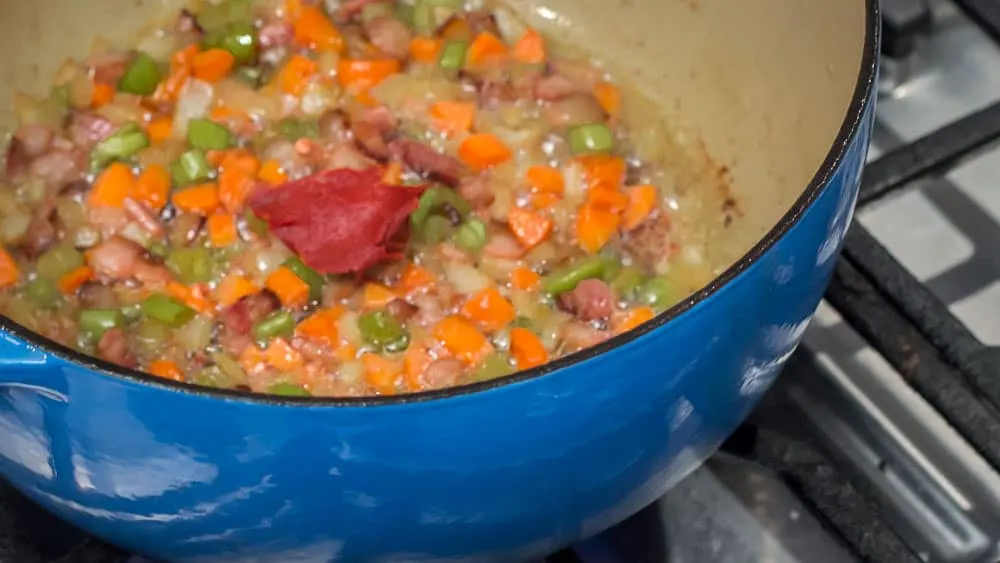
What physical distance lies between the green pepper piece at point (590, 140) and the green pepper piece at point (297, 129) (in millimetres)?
215

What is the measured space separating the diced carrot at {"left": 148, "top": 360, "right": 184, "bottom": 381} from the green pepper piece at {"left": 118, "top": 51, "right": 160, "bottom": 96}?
0.28m

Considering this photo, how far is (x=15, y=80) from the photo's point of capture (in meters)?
0.99

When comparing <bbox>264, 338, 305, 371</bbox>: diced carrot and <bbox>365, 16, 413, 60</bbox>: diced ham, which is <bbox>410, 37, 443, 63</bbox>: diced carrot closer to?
<bbox>365, 16, 413, 60</bbox>: diced ham

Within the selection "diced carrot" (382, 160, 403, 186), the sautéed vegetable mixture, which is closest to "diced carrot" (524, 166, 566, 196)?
the sautéed vegetable mixture

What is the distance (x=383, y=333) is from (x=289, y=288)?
3.2 inches

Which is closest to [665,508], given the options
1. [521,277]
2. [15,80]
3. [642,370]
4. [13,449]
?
[521,277]

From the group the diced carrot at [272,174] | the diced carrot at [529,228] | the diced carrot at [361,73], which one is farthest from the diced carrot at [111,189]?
the diced carrot at [529,228]

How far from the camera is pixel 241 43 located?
3.41 feet

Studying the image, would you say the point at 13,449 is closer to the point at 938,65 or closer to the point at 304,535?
the point at 304,535

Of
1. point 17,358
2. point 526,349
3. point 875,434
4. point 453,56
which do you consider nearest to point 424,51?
point 453,56

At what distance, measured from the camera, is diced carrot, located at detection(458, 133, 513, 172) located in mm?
981

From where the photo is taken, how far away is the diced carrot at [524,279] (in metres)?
0.91

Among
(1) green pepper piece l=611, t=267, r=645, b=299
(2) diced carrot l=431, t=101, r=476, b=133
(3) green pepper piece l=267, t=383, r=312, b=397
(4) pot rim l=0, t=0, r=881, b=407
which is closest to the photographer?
(4) pot rim l=0, t=0, r=881, b=407

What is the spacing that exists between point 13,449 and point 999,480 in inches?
26.6
